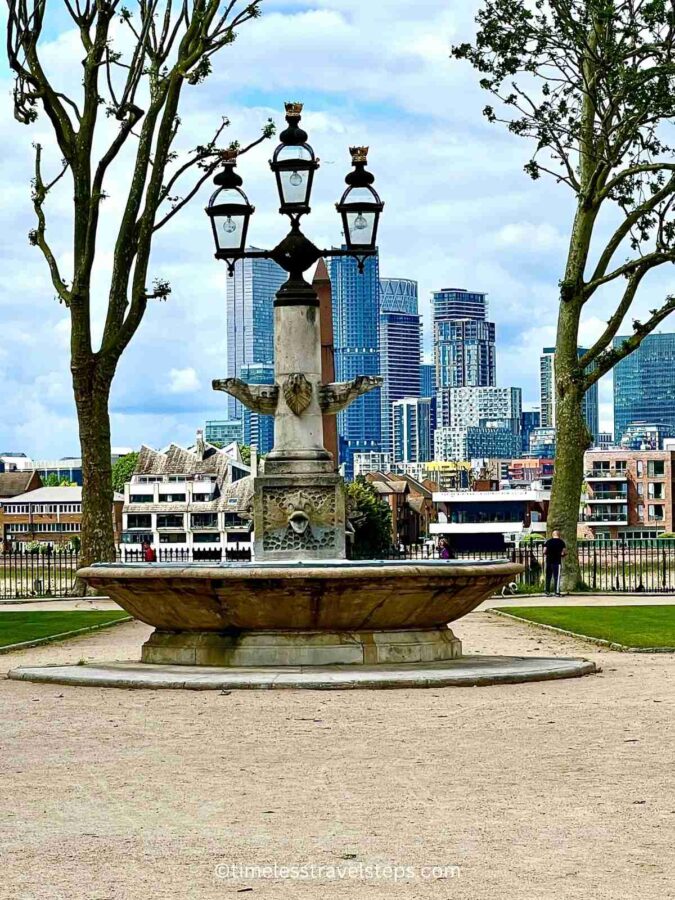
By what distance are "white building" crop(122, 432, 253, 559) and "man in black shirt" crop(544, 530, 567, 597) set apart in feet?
322

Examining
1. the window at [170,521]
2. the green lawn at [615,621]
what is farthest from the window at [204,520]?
the green lawn at [615,621]

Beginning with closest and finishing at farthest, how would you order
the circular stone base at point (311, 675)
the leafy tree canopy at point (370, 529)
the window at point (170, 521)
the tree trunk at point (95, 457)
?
the circular stone base at point (311, 675) < the tree trunk at point (95, 457) < the leafy tree canopy at point (370, 529) < the window at point (170, 521)

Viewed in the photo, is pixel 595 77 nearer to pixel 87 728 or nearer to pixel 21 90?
pixel 21 90

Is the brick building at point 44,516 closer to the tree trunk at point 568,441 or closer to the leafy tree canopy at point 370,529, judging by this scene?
the leafy tree canopy at point 370,529

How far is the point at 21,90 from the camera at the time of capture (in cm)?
3581

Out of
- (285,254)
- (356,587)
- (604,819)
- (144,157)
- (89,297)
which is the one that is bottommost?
(604,819)

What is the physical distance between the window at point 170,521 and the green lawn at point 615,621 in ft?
356

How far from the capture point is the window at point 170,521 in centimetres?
13900

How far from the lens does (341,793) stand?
8781 mm

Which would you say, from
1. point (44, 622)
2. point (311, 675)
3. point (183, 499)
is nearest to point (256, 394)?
point (311, 675)

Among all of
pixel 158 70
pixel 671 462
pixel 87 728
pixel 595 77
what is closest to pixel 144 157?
pixel 158 70

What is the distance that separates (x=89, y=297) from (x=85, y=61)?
520 centimetres

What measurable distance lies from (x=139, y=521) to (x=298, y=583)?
5007 inches

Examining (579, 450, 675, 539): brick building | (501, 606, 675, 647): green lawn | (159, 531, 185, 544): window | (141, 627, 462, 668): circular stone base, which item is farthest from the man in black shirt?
(579, 450, 675, 539): brick building
